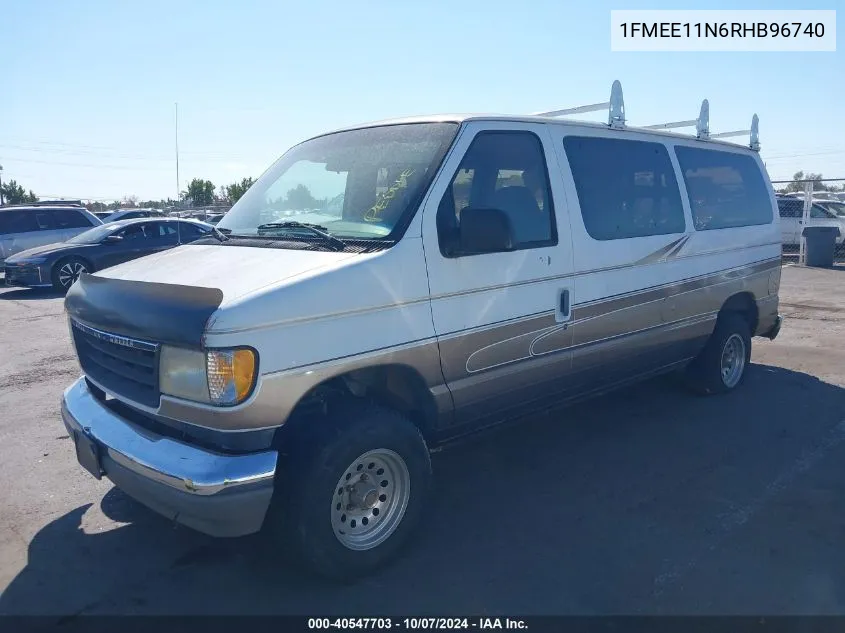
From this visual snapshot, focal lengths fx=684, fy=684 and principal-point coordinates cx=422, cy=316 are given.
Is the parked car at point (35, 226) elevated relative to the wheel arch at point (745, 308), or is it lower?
elevated

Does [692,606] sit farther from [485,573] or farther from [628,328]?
[628,328]

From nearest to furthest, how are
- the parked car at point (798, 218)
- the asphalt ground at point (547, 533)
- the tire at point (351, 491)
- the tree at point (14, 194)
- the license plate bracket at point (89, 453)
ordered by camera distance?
Result: 1. the tire at point (351, 491)
2. the asphalt ground at point (547, 533)
3. the license plate bracket at point (89, 453)
4. the parked car at point (798, 218)
5. the tree at point (14, 194)

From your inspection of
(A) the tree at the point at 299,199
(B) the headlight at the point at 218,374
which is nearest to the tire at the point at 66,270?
(A) the tree at the point at 299,199

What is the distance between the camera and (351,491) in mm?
3373

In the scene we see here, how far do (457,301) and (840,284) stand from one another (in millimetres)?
13057

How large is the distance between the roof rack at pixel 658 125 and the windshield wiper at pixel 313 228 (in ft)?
6.83

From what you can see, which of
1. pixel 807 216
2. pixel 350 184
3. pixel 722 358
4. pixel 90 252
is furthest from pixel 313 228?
pixel 807 216

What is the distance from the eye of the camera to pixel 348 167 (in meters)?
4.07

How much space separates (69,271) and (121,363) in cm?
1196

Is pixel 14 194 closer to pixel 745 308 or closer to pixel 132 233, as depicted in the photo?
pixel 132 233

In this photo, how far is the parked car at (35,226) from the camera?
16.1 meters

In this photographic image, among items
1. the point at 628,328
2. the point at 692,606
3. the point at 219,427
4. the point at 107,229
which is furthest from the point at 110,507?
the point at 107,229

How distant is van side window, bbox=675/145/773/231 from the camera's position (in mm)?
5617

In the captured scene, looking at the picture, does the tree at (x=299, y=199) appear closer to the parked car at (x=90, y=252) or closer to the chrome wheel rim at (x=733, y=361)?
the chrome wheel rim at (x=733, y=361)
